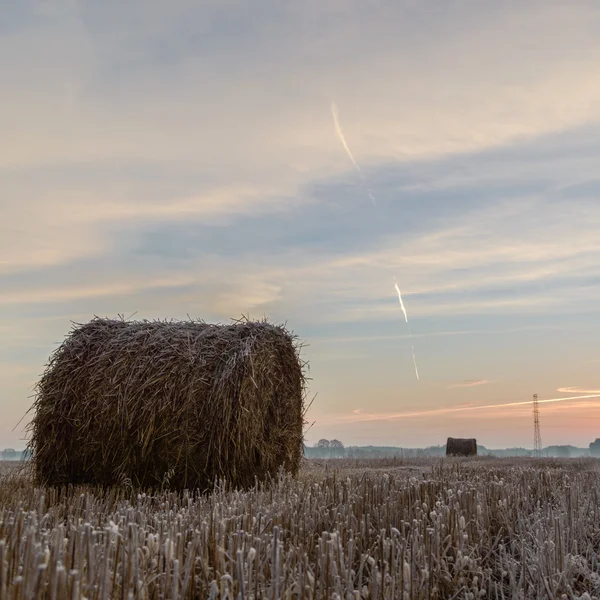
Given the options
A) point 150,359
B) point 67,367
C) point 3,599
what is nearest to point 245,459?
point 150,359

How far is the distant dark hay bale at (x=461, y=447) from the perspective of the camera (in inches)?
840

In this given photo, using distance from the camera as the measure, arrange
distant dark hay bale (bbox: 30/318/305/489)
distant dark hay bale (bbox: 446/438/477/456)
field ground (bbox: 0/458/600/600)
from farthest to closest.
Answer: distant dark hay bale (bbox: 446/438/477/456)
distant dark hay bale (bbox: 30/318/305/489)
field ground (bbox: 0/458/600/600)

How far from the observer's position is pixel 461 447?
2145 cm

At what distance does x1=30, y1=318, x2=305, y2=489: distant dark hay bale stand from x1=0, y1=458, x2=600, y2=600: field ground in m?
1.23

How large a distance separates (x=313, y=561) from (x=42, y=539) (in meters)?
1.50

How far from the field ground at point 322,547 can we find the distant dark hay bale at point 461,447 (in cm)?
1501

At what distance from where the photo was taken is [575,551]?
14.7 ft

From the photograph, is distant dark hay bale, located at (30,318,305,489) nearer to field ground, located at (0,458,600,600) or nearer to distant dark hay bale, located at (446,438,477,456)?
field ground, located at (0,458,600,600)

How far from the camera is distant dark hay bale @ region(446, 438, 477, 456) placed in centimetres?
2134

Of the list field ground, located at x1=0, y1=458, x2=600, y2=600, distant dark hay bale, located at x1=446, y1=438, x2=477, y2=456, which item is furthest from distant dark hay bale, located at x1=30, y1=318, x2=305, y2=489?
distant dark hay bale, located at x1=446, y1=438, x2=477, y2=456

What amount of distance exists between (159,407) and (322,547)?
5068 mm

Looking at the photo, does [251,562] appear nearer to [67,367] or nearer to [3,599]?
[3,599]

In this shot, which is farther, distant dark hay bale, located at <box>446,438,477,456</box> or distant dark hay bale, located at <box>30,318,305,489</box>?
distant dark hay bale, located at <box>446,438,477,456</box>

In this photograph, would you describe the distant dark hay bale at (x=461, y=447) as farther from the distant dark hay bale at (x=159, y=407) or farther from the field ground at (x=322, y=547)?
the field ground at (x=322, y=547)
